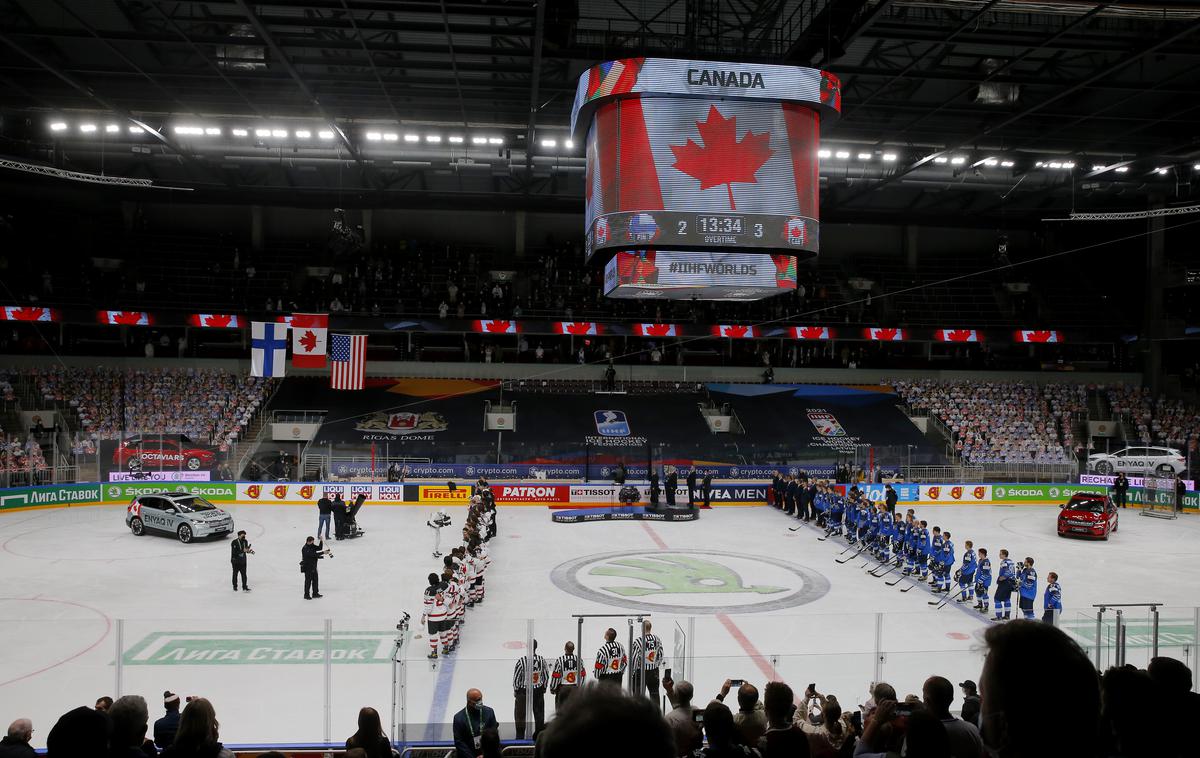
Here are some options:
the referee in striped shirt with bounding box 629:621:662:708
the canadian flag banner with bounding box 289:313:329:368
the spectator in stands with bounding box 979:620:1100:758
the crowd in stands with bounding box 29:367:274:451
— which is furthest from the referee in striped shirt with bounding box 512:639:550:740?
the crowd in stands with bounding box 29:367:274:451

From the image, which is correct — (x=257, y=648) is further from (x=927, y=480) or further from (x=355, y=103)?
(x=927, y=480)

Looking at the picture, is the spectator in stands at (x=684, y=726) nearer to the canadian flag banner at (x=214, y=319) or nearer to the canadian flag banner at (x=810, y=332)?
the canadian flag banner at (x=810, y=332)

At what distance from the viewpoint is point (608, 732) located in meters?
1.49

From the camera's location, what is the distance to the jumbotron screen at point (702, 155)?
1509 centimetres

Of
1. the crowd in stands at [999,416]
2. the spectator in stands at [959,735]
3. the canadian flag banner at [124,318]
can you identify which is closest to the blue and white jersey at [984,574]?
the spectator in stands at [959,735]

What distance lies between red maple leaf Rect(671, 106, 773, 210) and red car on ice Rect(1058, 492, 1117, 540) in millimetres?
16463

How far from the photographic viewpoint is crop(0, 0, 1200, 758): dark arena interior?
9.53 metres

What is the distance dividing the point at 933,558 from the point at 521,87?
17.9 m

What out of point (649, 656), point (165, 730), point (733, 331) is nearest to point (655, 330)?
point (733, 331)

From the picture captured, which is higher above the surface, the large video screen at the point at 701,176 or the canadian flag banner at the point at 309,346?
the large video screen at the point at 701,176

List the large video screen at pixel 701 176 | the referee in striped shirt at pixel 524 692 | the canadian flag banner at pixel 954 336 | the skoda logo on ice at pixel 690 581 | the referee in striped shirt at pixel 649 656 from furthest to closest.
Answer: the canadian flag banner at pixel 954 336 < the skoda logo on ice at pixel 690 581 < the large video screen at pixel 701 176 < the referee in striped shirt at pixel 649 656 < the referee in striped shirt at pixel 524 692

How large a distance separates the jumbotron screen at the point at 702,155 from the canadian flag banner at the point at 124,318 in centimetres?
2891

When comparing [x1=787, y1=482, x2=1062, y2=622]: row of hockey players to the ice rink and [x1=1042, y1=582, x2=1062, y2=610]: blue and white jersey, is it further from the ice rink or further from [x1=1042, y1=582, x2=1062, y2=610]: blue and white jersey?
the ice rink

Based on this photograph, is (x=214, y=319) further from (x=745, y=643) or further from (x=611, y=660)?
(x=611, y=660)
